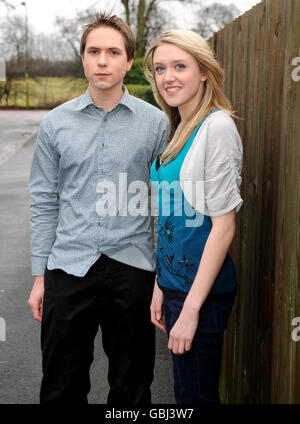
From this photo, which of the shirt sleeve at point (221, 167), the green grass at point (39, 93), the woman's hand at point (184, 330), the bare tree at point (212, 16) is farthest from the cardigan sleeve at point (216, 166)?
the green grass at point (39, 93)

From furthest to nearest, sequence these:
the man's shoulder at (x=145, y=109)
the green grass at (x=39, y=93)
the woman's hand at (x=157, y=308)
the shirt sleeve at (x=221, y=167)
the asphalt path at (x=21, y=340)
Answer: the green grass at (x=39, y=93) → the asphalt path at (x=21, y=340) → the man's shoulder at (x=145, y=109) → the woman's hand at (x=157, y=308) → the shirt sleeve at (x=221, y=167)

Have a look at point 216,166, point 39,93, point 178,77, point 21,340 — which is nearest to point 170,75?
point 178,77

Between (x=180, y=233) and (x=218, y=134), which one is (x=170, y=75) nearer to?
(x=218, y=134)

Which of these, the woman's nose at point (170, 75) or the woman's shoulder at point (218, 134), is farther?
→ the woman's nose at point (170, 75)

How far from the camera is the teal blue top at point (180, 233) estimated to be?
2.07 meters

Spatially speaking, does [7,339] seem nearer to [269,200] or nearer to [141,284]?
[141,284]

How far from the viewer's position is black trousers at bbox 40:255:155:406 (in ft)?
8.25

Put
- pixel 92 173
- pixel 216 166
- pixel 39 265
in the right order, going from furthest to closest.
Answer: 1. pixel 39 265
2. pixel 92 173
3. pixel 216 166

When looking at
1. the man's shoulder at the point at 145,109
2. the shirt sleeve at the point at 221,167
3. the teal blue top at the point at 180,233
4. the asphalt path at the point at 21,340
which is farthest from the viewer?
the asphalt path at the point at 21,340

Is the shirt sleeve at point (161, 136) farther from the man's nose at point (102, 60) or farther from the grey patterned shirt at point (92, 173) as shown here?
the man's nose at point (102, 60)

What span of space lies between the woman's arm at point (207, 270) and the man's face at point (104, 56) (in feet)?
2.74

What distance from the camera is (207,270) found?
199cm

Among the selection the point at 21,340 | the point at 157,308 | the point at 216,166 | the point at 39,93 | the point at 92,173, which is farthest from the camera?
the point at 39,93

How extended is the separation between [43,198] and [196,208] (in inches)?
33.6
